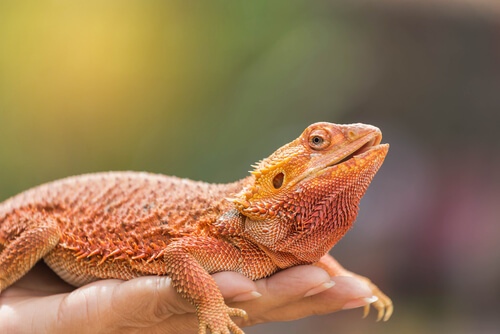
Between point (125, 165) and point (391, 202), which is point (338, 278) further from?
point (125, 165)

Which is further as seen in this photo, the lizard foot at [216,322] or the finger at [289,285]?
the finger at [289,285]

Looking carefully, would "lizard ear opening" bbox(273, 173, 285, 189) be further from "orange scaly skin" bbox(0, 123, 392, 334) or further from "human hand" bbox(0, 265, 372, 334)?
"human hand" bbox(0, 265, 372, 334)

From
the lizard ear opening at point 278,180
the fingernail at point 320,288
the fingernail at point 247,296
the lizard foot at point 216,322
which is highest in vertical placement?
the lizard ear opening at point 278,180

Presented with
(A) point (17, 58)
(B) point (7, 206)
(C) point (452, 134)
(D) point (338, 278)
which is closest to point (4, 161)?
(A) point (17, 58)

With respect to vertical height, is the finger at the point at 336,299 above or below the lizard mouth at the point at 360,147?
below

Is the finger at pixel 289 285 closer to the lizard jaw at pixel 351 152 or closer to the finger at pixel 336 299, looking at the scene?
the finger at pixel 336 299

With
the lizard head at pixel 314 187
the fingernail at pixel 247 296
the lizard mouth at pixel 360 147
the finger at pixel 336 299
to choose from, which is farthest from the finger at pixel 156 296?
the lizard mouth at pixel 360 147

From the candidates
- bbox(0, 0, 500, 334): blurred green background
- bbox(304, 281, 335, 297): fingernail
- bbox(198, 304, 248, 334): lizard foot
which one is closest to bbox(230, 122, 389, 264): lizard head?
bbox(304, 281, 335, 297): fingernail
